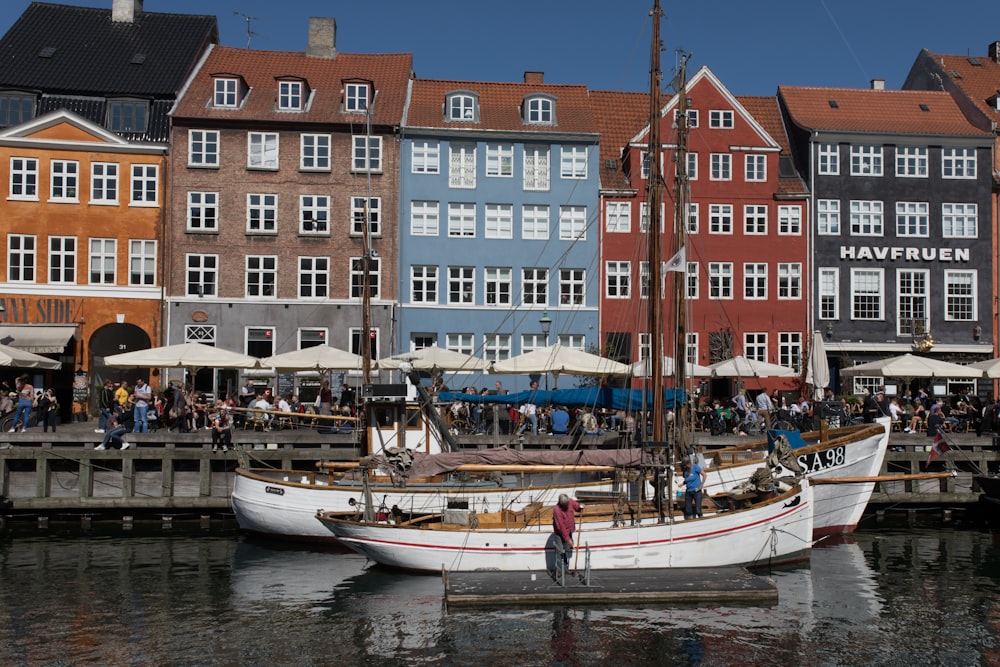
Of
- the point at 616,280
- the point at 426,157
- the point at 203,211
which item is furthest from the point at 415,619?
the point at 426,157

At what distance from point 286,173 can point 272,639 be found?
3122cm

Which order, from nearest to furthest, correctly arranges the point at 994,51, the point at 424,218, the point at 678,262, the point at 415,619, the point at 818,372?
the point at 415,619
the point at 678,262
the point at 818,372
the point at 424,218
the point at 994,51

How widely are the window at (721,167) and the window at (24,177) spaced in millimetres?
29035

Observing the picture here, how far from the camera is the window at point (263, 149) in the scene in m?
45.8

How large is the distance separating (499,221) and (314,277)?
8.50 meters

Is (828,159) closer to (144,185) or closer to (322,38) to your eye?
(322,38)

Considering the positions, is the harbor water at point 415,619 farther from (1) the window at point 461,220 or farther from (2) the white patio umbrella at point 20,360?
(1) the window at point 461,220

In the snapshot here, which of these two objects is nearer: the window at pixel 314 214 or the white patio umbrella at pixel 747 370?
the white patio umbrella at pixel 747 370

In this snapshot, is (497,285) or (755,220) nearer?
(497,285)

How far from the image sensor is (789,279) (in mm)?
47969

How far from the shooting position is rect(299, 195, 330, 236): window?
150ft

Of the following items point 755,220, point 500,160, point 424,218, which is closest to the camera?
point 424,218

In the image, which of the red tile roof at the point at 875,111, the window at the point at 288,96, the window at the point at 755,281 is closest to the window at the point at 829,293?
the window at the point at 755,281

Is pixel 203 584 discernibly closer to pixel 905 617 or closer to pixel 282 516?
pixel 282 516
